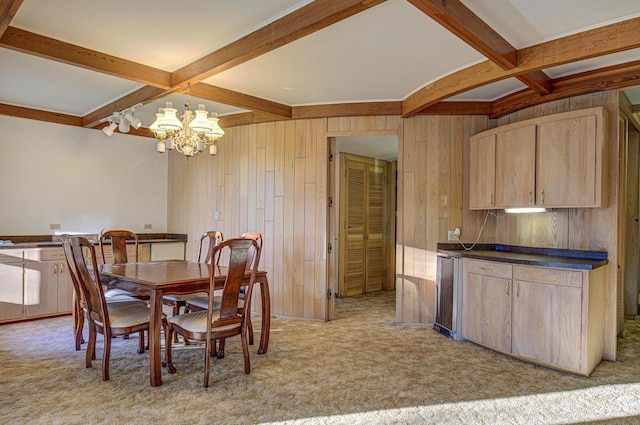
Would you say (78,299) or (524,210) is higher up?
(524,210)

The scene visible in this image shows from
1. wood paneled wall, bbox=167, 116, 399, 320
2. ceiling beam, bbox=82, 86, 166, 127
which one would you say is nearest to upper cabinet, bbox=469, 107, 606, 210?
wood paneled wall, bbox=167, 116, 399, 320

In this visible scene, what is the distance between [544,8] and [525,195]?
1.78 metres

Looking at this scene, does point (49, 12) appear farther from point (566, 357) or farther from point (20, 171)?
point (566, 357)

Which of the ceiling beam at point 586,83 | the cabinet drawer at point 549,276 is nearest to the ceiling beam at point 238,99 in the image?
the ceiling beam at point 586,83

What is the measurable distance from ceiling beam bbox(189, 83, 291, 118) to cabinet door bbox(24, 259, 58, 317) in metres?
2.74

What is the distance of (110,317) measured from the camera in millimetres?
3072

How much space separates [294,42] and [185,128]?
1.25 metres

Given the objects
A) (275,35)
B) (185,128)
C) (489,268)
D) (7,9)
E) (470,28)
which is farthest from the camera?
(489,268)

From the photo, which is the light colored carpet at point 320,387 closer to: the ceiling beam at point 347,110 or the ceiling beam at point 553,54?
the ceiling beam at point 553,54

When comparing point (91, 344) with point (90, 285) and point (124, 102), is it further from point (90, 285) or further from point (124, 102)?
point (124, 102)

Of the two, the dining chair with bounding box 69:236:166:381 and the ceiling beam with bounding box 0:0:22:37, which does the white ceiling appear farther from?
the dining chair with bounding box 69:236:166:381

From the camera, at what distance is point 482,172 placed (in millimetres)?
4305

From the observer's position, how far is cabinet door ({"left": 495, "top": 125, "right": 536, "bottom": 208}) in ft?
12.5

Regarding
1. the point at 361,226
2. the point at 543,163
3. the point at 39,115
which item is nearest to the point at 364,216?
the point at 361,226
